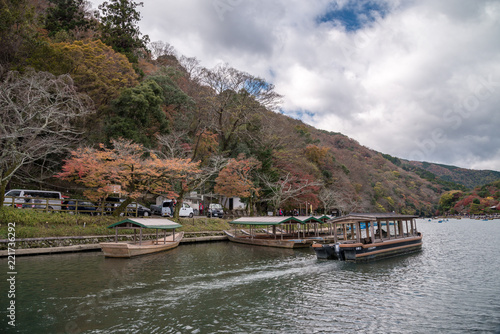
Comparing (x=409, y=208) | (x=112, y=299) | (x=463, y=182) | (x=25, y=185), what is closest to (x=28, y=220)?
(x=25, y=185)

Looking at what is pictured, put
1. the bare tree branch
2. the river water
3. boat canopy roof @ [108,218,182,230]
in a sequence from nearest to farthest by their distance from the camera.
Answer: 1. the river water
2. the bare tree branch
3. boat canopy roof @ [108,218,182,230]

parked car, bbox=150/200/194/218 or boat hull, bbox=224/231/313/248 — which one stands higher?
parked car, bbox=150/200/194/218

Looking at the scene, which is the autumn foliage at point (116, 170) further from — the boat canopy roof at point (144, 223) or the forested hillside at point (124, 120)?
the boat canopy roof at point (144, 223)

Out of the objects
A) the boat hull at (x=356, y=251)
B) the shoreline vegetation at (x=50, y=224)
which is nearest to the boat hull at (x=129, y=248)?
the shoreline vegetation at (x=50, y=224)

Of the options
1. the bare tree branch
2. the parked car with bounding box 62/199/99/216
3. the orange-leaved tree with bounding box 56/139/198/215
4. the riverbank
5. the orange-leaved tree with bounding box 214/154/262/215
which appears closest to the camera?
the riverbank

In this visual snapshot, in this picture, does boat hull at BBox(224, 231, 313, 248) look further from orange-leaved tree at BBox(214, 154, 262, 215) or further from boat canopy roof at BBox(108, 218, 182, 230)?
boat canopy roof at BBox(108, 218, 182, 230)

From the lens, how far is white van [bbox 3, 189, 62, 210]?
1883 centimetres

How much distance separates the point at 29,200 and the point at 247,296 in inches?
733

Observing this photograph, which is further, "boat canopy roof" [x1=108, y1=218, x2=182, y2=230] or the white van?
the white van

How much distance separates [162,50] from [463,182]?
15109 cm

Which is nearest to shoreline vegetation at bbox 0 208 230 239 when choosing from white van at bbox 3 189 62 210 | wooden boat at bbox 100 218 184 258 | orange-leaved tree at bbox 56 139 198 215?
white van at bbox 3 189 62 210

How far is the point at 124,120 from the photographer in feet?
89.5

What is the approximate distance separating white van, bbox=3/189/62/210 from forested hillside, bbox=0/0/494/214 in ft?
5.30

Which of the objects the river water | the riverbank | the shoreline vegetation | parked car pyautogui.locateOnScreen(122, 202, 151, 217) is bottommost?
the river water
